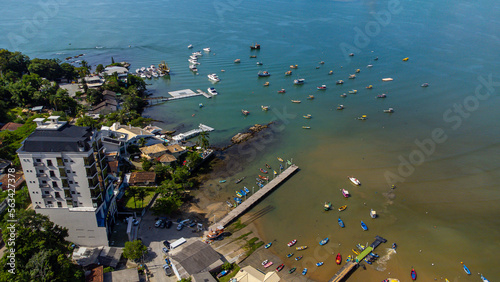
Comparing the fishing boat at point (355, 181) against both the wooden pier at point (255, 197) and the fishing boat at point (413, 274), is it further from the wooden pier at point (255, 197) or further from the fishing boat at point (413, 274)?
the fishing boat at point (413, 274)

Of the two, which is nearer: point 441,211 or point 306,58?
point 441,211

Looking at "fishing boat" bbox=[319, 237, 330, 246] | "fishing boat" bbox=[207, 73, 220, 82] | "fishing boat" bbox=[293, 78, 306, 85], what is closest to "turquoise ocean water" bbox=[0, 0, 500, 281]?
"fishing boat" bbox=[319, 237, 330, 246]

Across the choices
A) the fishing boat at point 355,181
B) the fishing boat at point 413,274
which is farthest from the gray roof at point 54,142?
the fishing boat at point 355,181

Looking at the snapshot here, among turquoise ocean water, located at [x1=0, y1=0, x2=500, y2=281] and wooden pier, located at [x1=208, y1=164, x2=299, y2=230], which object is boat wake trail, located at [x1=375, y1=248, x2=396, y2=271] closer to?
turquoise ocean water, located at [x1=0, y1=0, x2=500, y2=281]

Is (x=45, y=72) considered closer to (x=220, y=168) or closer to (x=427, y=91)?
(x=220, y=168)

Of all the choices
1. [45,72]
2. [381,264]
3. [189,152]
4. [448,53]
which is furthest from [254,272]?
[448,53]

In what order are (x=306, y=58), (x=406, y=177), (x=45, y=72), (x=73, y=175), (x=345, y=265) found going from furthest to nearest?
(x=306, y=58), (x=45, y=72), (x=406, y=177), (x=345, y=265), (x=73, y=175)
